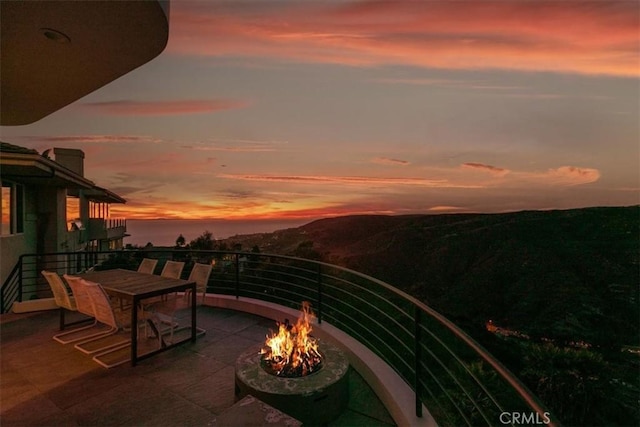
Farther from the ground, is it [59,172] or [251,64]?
[251,64]

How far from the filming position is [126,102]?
7.52 m

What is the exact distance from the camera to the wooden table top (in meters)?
3.88

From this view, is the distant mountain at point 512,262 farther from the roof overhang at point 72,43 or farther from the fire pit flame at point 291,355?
the fire pit flame at point 291,355

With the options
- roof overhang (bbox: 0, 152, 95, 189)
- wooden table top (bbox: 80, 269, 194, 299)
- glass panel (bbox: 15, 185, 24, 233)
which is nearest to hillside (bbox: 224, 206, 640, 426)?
glass panel (bbox: 15, 185, 24, 233)

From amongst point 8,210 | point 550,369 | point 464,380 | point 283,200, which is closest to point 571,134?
point 550,369

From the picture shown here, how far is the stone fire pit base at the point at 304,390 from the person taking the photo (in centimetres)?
263

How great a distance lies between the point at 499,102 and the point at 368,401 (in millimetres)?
9399

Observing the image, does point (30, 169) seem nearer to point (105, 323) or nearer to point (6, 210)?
point (6, 210)

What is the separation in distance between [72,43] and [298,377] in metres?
4.15

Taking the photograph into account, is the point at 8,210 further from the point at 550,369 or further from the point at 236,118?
the point at 550,369

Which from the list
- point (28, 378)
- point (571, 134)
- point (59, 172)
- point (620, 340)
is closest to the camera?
point (28, 378)

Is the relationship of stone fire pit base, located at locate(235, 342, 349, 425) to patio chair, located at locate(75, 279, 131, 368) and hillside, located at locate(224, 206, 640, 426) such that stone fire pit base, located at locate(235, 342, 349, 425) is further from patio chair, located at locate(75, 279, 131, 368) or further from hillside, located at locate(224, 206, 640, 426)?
hillside, located at locate(224, 206, 640, 426)

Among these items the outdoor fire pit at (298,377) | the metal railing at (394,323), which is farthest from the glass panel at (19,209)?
the outdoor fire pit at (298,377)

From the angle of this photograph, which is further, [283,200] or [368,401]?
[283,200]
